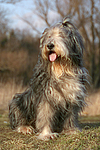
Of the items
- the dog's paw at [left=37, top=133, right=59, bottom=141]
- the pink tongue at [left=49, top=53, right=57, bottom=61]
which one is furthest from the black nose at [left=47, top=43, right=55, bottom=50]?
the dog's paw at [left=37, top=133, right=59, bottom=141]

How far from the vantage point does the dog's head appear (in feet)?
11.5

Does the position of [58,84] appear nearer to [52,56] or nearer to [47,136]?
[52,56]

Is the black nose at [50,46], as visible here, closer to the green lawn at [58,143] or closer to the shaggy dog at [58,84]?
the shaggy dog at [58,84]

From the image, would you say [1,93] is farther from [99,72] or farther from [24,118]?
[99,72]

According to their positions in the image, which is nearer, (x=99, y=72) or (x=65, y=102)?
(x=65, y=102)

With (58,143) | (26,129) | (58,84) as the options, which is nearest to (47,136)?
(58,143)

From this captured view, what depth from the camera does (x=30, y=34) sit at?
19062 mm

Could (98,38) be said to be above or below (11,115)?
above

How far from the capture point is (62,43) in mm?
3564

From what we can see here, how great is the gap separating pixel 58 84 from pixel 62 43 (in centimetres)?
63

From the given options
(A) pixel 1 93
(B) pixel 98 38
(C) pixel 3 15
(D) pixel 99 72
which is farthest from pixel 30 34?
(A) pixel 1 93

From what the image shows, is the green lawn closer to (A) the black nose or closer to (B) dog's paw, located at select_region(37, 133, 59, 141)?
(B) dog's paw, located at select_region(37, 133, 59, 141)

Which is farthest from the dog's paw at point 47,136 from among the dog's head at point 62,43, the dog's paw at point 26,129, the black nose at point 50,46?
the black nose at point 50,46

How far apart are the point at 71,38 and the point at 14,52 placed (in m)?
14.3
